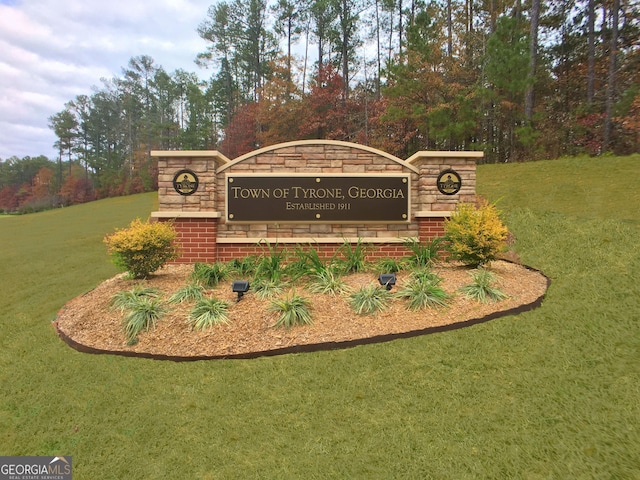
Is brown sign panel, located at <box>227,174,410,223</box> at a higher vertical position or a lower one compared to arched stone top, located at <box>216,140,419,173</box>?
lower

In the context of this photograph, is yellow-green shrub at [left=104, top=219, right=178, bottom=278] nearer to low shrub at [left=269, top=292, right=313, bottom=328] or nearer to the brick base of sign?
the brick base of sign

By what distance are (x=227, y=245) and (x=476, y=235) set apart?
448 centimetres

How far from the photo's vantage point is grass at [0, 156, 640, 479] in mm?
2799

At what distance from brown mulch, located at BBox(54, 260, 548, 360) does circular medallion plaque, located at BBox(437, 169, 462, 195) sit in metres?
2.20

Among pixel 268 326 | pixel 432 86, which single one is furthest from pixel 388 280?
pixel 432 86

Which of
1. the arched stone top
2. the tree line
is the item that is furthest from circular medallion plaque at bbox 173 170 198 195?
the tree line

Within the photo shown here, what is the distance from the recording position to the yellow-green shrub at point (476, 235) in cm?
612

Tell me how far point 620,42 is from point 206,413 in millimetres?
27504

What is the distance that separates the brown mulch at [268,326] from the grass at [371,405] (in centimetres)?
17

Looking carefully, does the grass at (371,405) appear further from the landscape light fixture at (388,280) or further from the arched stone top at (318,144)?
the arched stone top at (318,144)

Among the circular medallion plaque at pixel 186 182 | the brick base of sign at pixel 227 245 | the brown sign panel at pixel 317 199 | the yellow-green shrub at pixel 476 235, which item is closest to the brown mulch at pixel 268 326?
the yellow-green shrub at pixel 476 235

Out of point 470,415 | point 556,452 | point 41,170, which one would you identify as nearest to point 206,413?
point 470,415

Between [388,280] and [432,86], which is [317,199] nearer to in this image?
[388,280]

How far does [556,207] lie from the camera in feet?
30.6
